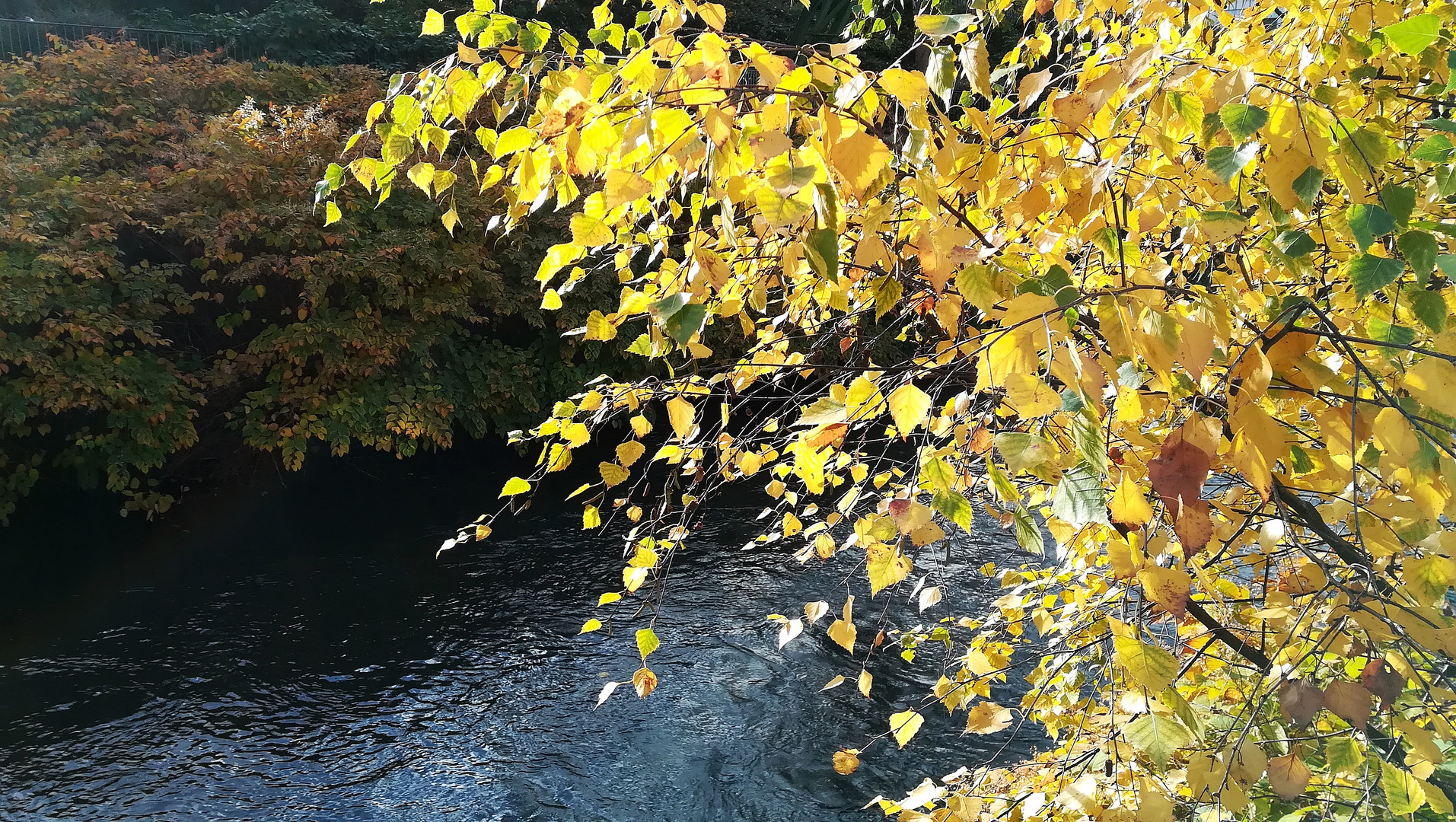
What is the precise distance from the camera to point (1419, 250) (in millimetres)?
896

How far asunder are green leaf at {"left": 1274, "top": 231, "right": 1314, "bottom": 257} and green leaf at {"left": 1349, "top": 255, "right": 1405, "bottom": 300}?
0.07 m

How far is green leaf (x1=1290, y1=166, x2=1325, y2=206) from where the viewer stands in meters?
0.92

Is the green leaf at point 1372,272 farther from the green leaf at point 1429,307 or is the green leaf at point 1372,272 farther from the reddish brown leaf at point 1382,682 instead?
the reddish brown leaf at point 1382,682

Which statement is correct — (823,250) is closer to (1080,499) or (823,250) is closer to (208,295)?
(1080,499)

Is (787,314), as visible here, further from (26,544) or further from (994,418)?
(26,544)

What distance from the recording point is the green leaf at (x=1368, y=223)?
89 cm

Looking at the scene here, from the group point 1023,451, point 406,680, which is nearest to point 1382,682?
point 1023,451

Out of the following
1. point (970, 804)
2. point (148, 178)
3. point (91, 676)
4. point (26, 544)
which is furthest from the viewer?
point (148, 178)

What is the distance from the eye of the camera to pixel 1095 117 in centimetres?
148

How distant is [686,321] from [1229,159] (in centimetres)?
55

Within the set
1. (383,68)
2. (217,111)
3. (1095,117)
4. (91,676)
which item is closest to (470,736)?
(91,676)

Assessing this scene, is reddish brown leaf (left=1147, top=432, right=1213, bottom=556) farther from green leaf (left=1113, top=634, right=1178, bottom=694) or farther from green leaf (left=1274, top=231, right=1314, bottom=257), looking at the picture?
green leaf (left=1274, top=231, right=1314, bottom=257)

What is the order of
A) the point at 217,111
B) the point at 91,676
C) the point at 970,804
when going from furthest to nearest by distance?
the point at 217,111 < the point at 91,676 < the point at 970,804

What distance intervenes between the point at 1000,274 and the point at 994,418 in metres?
0.79
